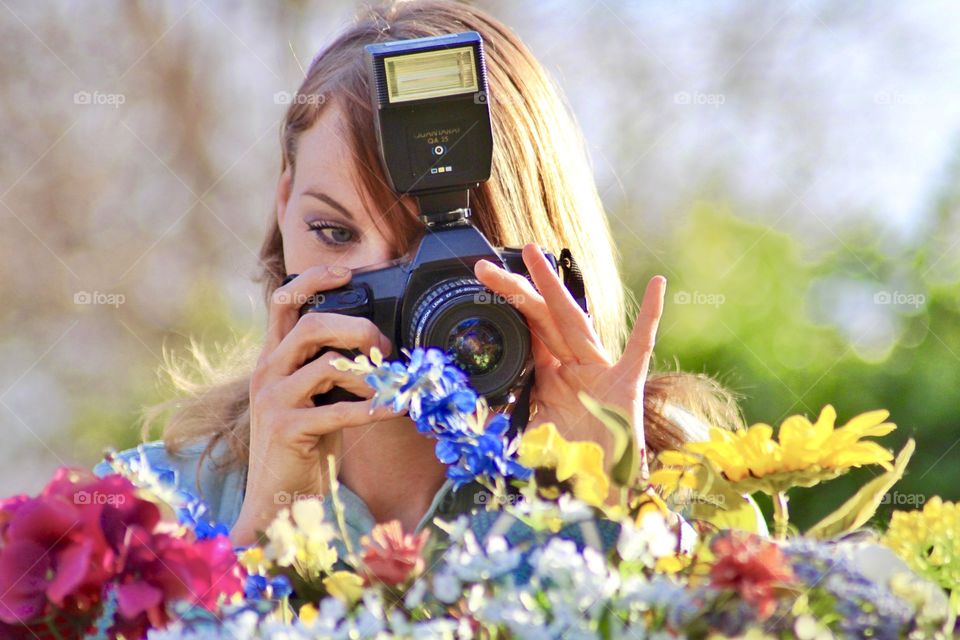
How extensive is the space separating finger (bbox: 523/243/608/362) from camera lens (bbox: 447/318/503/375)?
0.26 ft

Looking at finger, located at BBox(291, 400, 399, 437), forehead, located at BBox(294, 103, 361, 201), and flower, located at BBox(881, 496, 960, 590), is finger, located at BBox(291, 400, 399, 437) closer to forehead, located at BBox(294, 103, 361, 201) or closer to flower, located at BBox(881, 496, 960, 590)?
forehead, located at BBox(294, 103, 361, 201)

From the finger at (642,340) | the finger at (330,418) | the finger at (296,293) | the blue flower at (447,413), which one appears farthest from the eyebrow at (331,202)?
the blue flower at (447,413)

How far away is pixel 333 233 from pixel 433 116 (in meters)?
0.27

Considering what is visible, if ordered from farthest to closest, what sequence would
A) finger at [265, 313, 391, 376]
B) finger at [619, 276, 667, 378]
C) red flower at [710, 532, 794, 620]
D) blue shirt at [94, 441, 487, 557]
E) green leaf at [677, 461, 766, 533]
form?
blue shirt at [94, 441, 487, 557] < finger at [265, 313, 391, 376] < finger at [619, 276, 667, 378] < green leaf at [677, 461, 766, 533] < red flower at [710, 532, 794, 620]

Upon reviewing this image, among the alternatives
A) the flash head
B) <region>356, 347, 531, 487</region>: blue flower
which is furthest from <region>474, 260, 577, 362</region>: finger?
<region>356, 347, 531, 487</region>: blue flower

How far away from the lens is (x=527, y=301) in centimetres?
95

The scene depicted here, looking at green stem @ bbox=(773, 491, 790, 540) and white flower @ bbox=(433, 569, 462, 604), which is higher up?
white flower @ bbox=(433, 569, 462, 604)

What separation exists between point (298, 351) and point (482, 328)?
22 centimetres

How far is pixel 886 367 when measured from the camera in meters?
1.74

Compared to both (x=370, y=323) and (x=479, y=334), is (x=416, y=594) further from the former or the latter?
(x=370, y=323)

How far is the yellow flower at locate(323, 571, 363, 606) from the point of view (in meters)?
0.53

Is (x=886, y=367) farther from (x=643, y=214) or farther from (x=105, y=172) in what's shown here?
(x=105, y=172)

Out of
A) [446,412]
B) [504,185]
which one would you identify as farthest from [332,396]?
[446,412]

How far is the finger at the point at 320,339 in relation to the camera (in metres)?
1.00
